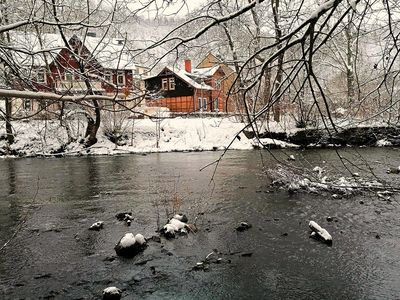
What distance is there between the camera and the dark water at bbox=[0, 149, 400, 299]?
5227 mm

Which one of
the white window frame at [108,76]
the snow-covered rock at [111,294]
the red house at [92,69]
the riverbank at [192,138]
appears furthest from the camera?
the riverbank at [192,138]

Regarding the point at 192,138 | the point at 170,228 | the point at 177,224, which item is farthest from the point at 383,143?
the point at 170,228

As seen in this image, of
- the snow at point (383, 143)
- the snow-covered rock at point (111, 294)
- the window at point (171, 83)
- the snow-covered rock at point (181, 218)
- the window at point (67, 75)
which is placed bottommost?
the snow-covered rock at point (111, 294)

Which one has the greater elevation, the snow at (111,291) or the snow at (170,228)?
the snow at (170,228)

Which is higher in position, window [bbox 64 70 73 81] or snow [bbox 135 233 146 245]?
window [bbox 64 70 73 81]

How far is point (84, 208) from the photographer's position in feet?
31.6

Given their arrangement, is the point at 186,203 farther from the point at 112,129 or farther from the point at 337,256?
the point at 112,129

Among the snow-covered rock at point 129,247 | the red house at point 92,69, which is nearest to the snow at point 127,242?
the snow-covered rock at point 129,247

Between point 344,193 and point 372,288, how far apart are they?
527 centimetres

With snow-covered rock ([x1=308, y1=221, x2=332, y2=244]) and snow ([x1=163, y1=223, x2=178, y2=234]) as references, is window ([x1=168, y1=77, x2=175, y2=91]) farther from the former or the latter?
snow-covered rock ([x1=308, y1=221, x2=332, y2=244])

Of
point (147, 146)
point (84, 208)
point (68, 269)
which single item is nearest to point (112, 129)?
point (147, 146)

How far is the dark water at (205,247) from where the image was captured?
5227 mm

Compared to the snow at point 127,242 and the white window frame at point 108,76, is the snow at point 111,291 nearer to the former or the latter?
the snow at point 127,242

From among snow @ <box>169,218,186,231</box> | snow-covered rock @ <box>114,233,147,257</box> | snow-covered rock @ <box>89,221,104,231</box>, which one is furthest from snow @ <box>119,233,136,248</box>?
snow-covered rock @ <box>89,221,104,231</box>
